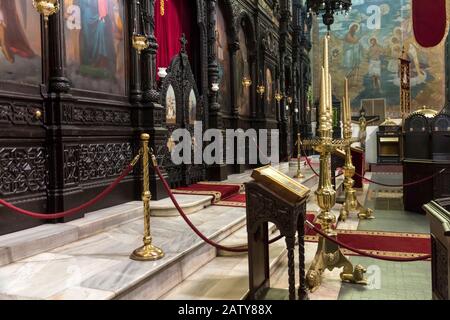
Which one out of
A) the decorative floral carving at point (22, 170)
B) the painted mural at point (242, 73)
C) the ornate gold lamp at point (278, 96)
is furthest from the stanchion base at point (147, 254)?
the ornate gold lamp at point (278, 96)

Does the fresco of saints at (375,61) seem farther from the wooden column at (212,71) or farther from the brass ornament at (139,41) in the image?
the brass ornament at (139,41)

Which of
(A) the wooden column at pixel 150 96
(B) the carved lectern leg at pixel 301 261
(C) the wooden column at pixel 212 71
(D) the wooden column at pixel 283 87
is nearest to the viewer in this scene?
(B) the carved lectern leg at pixel 301 261

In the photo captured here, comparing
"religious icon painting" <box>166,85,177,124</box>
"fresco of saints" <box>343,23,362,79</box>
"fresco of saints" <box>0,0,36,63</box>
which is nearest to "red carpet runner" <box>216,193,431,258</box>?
"religious icon painting" <box>166,85,177,124</box>

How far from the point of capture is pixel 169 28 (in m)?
9.13

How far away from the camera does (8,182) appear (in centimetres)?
472

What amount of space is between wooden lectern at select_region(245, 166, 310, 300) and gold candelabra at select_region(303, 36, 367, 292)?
71 cm

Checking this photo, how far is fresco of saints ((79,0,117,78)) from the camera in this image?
6066 mm

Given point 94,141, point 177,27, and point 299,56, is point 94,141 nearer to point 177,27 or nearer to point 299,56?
point 177,27

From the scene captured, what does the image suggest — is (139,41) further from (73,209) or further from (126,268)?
(126,268)

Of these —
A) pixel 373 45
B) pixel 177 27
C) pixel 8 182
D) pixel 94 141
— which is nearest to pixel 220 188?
pixel 94 141

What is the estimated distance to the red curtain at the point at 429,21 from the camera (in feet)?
35.7

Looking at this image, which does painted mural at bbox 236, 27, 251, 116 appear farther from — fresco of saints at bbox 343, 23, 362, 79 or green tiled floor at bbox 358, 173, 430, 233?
fresco of saints at bbox 343, 23, 362, 79

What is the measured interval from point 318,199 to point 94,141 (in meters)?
3.43

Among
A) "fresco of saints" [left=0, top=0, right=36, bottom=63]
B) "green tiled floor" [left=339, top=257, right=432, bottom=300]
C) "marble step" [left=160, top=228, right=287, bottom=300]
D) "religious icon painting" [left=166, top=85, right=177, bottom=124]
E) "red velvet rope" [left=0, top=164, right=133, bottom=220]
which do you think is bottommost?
"green tiled floor" [left=339, top=257, right=432, bottom=300]
